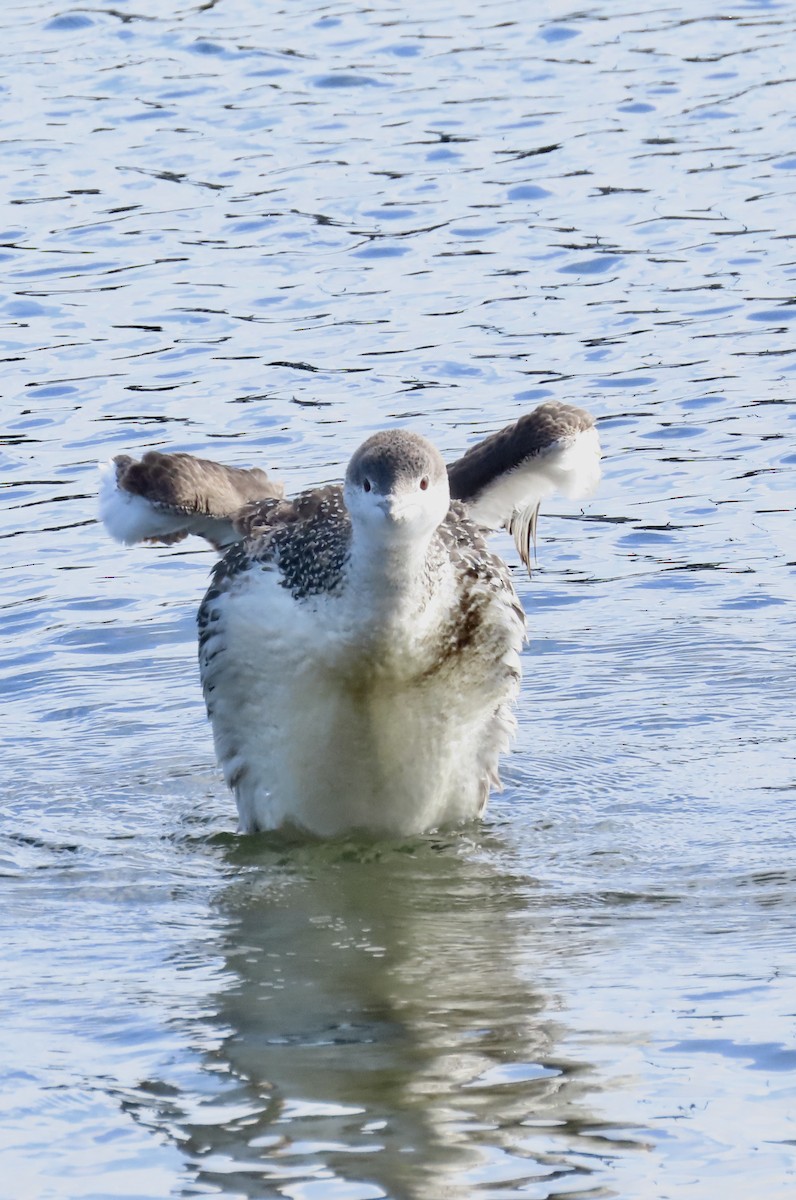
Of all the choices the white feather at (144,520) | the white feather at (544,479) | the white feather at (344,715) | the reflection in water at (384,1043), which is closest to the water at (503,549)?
the reflection in water at (384,1043)

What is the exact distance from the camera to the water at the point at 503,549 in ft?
20.9

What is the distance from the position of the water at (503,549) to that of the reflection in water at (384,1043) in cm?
2

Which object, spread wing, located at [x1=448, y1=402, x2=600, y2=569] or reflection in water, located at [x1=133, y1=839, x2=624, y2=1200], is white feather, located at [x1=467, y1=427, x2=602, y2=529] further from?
reflection in water, located at [x1=133, y1=839, x2=624, y2=1200]

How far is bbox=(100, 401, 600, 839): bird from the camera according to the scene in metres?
8.07

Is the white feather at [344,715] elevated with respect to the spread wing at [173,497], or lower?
lower

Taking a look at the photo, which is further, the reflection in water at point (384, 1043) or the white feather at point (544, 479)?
the white feather at point (544, 479)

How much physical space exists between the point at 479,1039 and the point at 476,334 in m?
8.54

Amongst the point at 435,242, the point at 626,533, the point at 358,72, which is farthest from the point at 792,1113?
the point at 358,72

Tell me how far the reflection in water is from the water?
2cm

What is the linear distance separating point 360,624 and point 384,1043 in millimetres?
1861

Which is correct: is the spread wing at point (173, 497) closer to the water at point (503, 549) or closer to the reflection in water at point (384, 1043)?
the water at point (503, 549)

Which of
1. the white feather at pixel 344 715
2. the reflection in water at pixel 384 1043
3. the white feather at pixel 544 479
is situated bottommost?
the reflection in water at pixel 384 1043

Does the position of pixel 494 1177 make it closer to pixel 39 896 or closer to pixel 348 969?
pixel 348 969

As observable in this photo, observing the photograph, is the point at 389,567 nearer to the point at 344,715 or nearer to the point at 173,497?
the point at 344,715
